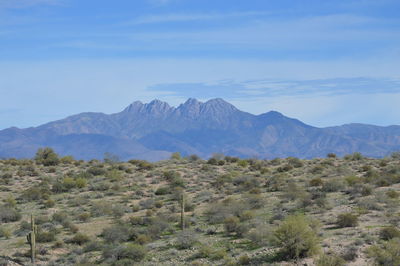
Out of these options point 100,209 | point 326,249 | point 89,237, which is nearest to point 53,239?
point 89,237

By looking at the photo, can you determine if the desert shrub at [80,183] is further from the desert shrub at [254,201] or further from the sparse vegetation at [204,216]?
the desert shrub at [254,201]

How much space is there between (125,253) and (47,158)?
36.8m

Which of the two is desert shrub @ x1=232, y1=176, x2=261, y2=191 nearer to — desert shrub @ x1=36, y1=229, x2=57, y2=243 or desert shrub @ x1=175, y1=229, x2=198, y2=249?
desert shrub @ x1=175, y1=229, x2=198, y2=249

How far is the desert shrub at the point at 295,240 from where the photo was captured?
20828mm

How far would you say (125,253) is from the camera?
2358cm

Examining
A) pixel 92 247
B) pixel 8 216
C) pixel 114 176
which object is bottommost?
pixel 92 247

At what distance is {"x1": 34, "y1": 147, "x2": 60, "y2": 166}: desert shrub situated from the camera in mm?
56103

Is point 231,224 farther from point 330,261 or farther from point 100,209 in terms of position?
point 100,209

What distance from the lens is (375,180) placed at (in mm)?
35344

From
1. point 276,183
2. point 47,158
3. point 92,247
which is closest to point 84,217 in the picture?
point 92,247

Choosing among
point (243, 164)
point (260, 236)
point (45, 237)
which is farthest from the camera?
point (243, 164)

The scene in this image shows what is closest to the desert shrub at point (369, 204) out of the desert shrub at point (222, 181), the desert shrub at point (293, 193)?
the desert shrub at point (293, 193)

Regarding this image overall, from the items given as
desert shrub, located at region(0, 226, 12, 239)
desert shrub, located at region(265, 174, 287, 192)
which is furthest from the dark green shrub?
desert shrub, located at region(265, 174, 287, 192)

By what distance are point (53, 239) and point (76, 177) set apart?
18.8 metres
